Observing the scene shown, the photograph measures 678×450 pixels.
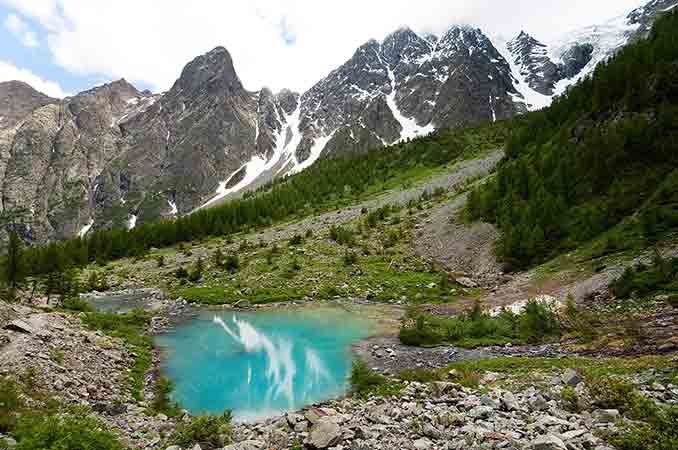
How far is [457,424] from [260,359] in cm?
1752

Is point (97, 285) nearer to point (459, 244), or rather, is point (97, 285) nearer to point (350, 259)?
point (350, 259)

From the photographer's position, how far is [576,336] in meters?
22.8

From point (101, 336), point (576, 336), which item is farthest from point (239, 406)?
point (576, 336)

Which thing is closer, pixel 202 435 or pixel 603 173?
pixel 202 435

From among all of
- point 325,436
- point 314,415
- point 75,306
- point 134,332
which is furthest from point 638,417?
point 75,306

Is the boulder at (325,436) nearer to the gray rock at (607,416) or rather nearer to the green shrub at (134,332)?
the gray rock at (607,416)

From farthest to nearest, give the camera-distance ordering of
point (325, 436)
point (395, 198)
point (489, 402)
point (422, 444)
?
point (395, 198), point (489, 402), point (325, 436), point (422, 444)

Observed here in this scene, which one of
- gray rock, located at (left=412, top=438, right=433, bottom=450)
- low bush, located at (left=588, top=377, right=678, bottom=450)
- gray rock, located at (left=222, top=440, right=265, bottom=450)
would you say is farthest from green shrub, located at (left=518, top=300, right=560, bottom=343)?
gray rock, located at (left=222, top=440, right=265, bottom=450)

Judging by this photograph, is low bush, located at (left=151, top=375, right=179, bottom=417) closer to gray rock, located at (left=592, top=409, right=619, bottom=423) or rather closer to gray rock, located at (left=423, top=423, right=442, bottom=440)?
gray rock, located at (left=423, top=423, right=442, bottom=440)

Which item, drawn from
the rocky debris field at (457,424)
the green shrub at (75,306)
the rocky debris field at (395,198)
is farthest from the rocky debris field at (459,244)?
the green shrub at (75,306)

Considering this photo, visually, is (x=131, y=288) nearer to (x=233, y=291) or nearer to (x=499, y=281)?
(x=233, y=291)

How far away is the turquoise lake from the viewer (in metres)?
20.0

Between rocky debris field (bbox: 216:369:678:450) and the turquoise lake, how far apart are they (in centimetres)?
629

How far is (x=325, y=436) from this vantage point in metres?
10.9
